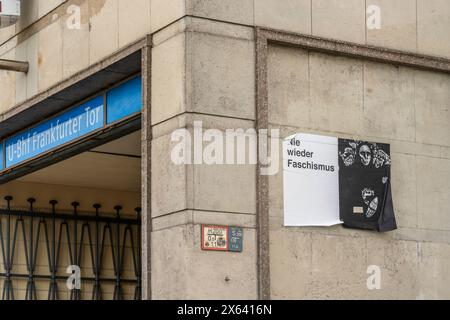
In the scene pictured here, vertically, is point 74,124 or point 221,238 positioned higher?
point 74,124

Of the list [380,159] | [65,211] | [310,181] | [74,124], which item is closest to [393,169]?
[380,159]

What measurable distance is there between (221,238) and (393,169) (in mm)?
2645

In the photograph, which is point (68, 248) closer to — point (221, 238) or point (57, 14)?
point (57, 14)

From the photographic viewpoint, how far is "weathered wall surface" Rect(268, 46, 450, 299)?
1355cm

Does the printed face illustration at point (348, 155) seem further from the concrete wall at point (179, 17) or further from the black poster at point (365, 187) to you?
the concrete wall at point (179, 17)

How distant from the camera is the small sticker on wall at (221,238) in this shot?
42.2 ft

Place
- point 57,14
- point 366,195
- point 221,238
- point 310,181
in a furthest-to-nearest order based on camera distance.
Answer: point 57,14
point 366,195
point 310,181
point 221,238

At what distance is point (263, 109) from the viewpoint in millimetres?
13469

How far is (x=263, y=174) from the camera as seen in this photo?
13359 millimetres

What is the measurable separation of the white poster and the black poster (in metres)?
0.12

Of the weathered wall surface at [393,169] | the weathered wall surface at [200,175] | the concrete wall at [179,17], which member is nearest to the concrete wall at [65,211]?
the concrete wall at [179,17]

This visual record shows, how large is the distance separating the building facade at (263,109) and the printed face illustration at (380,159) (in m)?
0.16

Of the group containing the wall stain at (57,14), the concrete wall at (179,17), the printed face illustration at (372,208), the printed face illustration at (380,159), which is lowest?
the printed face illustration at (372,208)
